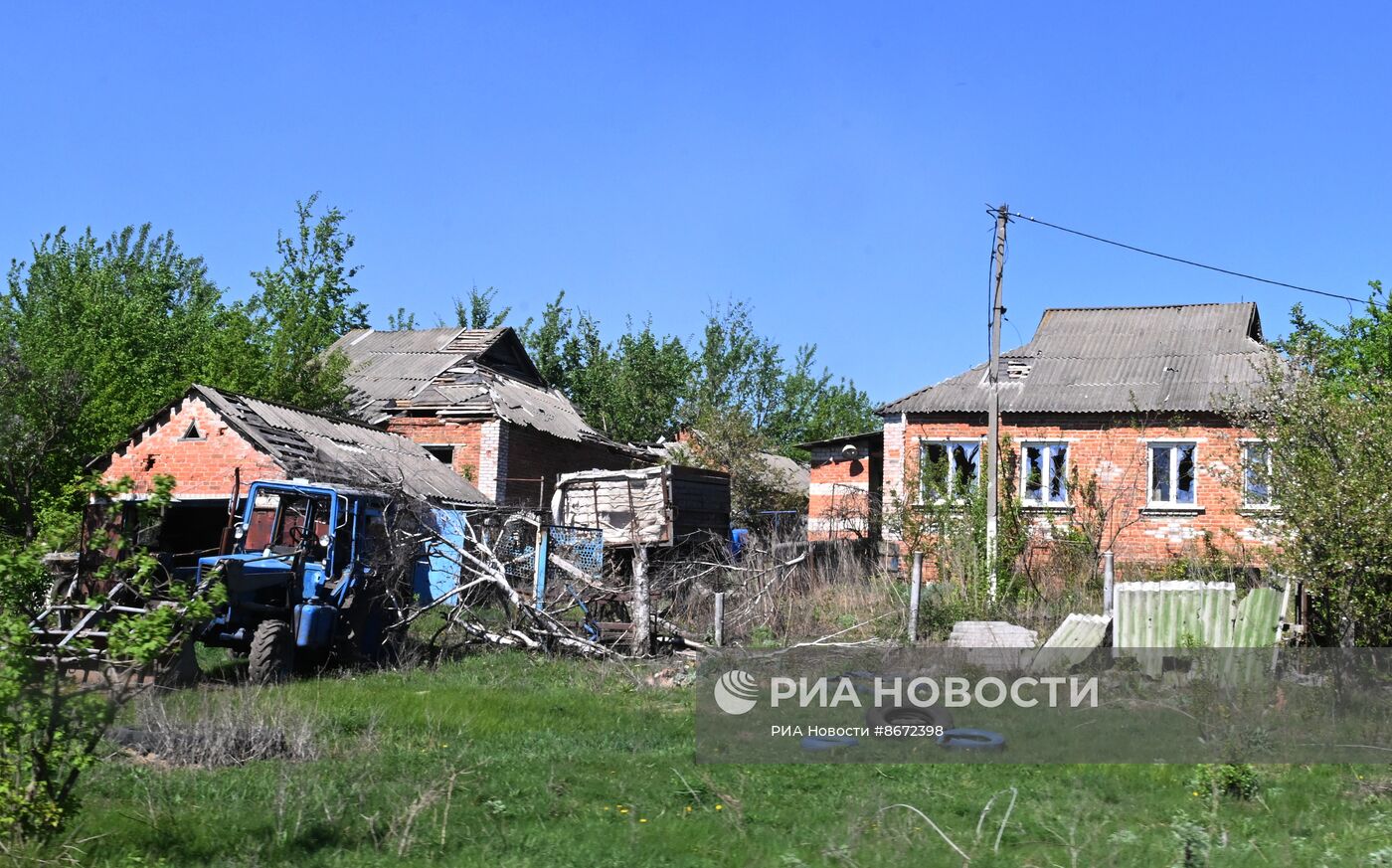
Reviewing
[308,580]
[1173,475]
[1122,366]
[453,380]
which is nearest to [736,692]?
[308,580]

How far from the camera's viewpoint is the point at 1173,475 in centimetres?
2188

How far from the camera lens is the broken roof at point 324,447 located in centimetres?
1853

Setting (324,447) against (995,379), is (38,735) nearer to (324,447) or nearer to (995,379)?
(324,447)

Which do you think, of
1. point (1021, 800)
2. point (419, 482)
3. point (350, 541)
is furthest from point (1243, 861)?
point (419, 482)

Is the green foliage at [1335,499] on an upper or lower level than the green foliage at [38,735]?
upper

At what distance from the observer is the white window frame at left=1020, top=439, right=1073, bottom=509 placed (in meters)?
22.4

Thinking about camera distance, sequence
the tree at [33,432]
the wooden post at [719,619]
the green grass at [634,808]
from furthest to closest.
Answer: the tree at [33,432], the wooden post at [719,619], the green grass at [634,808]

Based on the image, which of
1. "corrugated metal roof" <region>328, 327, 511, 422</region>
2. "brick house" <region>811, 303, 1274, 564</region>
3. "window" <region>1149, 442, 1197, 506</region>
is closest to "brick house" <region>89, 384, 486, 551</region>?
"corrugated metal roof" <region>328, 327, 511, 422</region>

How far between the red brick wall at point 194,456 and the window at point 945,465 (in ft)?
38.9

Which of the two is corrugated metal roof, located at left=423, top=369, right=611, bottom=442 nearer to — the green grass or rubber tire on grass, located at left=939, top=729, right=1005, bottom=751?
the green grass

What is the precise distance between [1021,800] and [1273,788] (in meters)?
2.01

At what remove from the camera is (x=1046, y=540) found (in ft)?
68.1

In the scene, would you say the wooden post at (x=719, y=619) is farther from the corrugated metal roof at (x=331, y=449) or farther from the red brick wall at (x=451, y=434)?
the red brick wall at (x=451, y=434)

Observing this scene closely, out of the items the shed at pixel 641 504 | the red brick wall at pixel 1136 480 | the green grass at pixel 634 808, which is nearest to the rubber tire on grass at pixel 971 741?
the green grass at pixel 634 808
